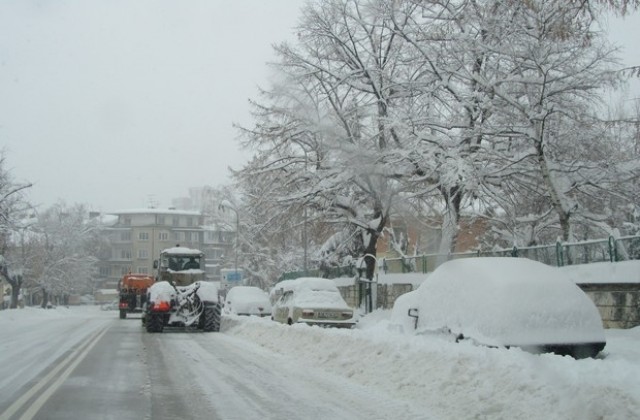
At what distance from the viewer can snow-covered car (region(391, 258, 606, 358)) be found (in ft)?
30.7

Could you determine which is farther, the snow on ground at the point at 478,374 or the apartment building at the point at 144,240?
the apartment building at the point at 144,240

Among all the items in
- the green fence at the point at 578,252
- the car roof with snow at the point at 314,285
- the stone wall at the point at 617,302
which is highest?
the green fence at the point at 578,252

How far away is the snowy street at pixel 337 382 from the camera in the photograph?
6883 mm

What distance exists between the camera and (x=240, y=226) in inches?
2308

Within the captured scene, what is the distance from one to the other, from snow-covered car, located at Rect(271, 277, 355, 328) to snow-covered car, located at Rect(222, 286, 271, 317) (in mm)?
7881

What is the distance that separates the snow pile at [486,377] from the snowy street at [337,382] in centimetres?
2

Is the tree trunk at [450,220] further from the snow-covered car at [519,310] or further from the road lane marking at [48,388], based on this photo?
the road lane marking at [48,388]

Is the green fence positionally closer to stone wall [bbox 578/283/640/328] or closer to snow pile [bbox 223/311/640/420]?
stone wall [bbox 578/283/640/328]

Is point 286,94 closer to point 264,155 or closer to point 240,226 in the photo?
point 264,155

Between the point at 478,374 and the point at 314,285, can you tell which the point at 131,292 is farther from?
the point at 478,374

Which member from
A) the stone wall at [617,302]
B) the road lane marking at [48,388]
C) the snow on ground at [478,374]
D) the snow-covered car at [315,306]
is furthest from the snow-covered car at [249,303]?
the stone wall at [617,302]

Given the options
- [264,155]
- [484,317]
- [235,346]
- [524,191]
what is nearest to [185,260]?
[264,155]

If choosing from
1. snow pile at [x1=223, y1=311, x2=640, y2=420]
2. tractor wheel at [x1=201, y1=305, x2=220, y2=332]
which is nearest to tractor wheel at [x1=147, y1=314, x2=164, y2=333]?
tractor wheel at [x1=201, y1=305, x2=220, y2=332]

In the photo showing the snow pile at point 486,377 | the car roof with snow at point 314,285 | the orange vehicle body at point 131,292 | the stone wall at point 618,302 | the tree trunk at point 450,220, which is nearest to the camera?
the snow pile at point 486,377
